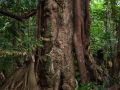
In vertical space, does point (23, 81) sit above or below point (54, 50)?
below

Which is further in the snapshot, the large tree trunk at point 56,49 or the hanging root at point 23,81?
the large tree trunk at point 56,49

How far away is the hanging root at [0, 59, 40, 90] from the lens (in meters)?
3.96

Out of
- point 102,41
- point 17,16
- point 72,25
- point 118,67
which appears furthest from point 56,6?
point 102,41

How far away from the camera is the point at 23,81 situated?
3.99 m

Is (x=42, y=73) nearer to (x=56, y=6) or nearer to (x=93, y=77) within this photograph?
(x=56, y=6)

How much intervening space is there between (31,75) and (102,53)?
12.0 ft

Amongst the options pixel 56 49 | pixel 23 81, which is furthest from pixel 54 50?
pixel 23 81

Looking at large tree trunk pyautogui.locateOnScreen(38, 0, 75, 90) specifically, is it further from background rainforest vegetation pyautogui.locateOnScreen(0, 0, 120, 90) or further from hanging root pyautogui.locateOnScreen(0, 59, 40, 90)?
hanging root pyautogui.locateOnScreen(0, 59, 40, 90)

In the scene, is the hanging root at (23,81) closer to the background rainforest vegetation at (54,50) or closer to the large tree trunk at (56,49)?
the background rainforest vegetation at (54,50)

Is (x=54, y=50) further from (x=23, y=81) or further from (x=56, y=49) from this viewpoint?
(x=23, y=81)

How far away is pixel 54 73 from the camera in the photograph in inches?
160

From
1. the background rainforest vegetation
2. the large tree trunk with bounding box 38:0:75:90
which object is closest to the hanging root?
the background rainforest vegetation

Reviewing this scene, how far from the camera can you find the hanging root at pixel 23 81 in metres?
3.96

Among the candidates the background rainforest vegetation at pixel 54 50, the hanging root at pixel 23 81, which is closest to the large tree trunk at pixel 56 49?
the background rainforest vegetation at pixel 54 50
